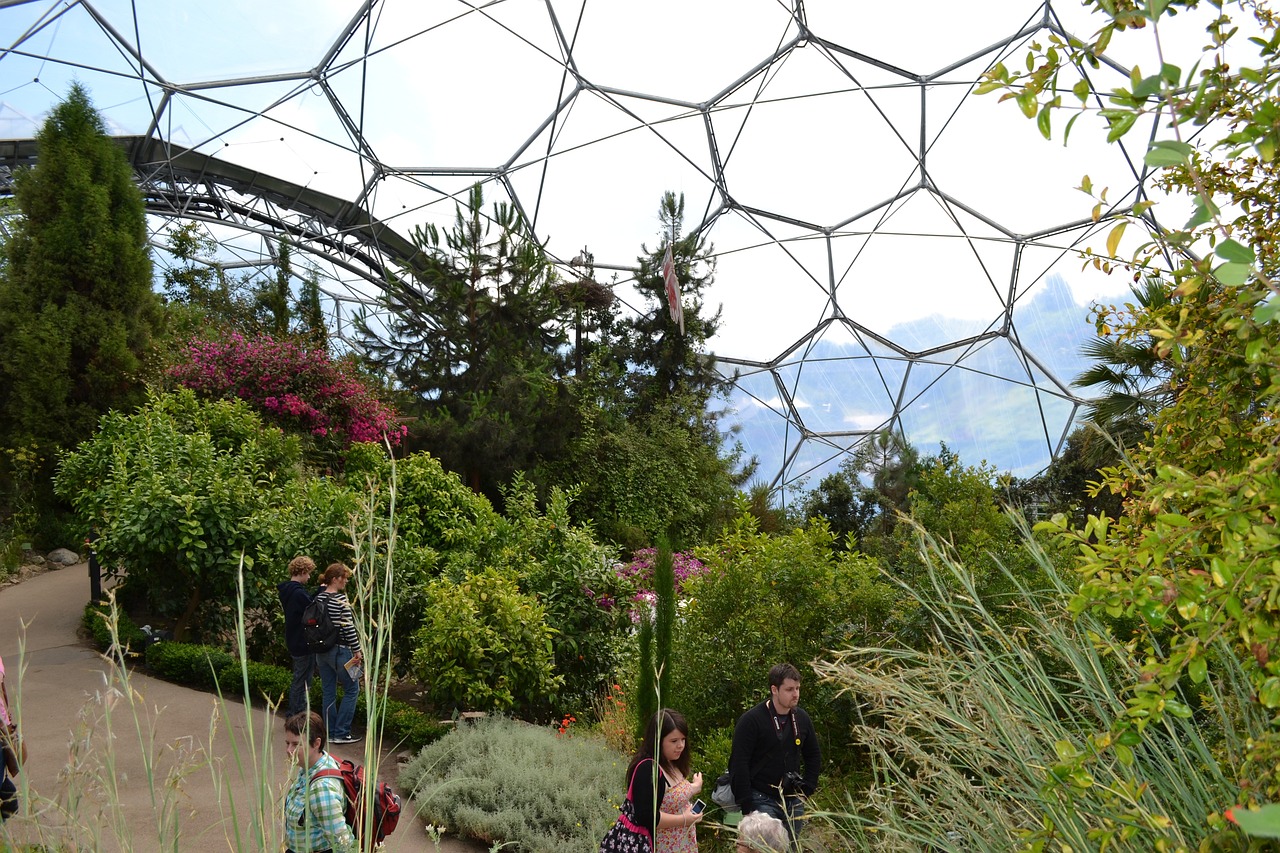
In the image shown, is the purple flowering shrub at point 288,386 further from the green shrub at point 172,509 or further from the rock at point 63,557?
the rock at point 63,557

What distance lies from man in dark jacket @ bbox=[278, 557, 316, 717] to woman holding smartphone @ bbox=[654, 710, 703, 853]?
3907 millimetres

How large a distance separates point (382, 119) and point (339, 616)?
19188 mm

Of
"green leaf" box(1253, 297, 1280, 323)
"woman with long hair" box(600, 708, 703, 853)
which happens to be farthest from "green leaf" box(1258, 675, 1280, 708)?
"woman with long hair" box(600, 708, 703, 853)

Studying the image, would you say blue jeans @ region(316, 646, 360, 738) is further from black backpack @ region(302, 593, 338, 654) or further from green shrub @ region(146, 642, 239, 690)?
green shrub @ region(146, 642, 239, 690)

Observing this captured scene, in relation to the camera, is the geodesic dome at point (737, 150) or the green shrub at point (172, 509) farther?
the geodesic dome at point (737, 150)

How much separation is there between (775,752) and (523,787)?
231cm

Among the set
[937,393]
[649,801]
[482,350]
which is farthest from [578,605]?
[937,393]

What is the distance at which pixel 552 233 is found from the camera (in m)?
24.4

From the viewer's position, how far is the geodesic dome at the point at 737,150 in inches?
831

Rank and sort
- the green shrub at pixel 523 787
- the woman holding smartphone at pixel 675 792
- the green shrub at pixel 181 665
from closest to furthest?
the woman holding smartphone at pixel 675 792 < the green shrub at pixel 523 787 < the green shrub at pixel 181 665

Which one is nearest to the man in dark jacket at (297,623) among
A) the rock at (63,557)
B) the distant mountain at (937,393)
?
the rock at (63,557)

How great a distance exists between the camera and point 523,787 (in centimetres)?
628

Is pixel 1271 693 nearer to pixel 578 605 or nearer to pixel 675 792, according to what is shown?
pixel 675 792

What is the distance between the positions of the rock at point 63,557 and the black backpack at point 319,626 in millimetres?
8862
